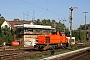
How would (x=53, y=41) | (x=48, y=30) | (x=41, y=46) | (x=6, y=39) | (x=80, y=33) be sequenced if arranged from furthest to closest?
(x=80, y=33) < (x=48, y=30) < (x=6, y=39) < (x=53, y=41) < (x=41, y=46)

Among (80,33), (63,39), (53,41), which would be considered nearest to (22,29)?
(63,39)

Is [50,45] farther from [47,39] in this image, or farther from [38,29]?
[38,29]

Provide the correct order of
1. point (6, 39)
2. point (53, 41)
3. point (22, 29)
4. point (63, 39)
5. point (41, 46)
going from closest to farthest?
1. point (41, 46)
2. point (53, 41)
3. point (63, 39)
4. point (6, 39)
5. point (22, 29)

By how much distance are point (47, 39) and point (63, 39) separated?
693 centimetres

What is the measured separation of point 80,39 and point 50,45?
5949cm

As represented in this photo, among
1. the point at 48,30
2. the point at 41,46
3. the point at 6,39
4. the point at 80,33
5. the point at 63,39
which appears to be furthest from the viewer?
the point at 80,33

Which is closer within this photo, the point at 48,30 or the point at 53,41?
the point at 53,41

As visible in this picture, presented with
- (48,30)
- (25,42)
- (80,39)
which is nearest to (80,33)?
(80,39)

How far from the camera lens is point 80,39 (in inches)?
3684

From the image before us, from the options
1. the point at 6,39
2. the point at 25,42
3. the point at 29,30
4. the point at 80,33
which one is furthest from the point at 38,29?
the point at 80,33

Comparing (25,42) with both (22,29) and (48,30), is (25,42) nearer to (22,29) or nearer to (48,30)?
(22,29)

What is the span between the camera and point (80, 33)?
92500 mm

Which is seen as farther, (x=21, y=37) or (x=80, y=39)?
(x=80, y=39)

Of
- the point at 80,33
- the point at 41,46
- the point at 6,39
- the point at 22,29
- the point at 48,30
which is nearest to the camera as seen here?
the point at 41,46
